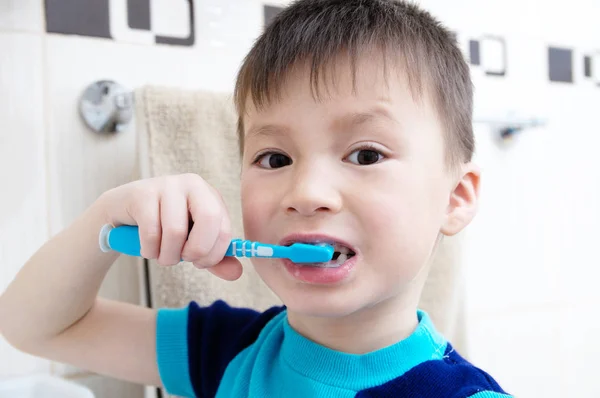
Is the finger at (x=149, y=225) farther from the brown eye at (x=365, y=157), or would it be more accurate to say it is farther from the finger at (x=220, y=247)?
the brown eye at (x=365, y=157)

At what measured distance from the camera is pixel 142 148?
2.43ft

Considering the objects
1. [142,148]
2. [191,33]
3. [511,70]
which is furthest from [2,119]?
[511,70]

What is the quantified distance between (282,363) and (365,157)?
261 millimetres

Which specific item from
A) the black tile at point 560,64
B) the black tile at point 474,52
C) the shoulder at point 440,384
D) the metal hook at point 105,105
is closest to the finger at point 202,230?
the shoulder at point 440,384

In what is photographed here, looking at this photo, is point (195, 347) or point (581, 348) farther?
point (581, 348)

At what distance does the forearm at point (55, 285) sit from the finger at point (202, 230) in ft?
0.56

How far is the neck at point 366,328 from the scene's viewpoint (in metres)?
0.59

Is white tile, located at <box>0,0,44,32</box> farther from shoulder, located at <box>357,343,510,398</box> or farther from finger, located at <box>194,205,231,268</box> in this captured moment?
shoulder, located at <box>357,343,510,398</box>

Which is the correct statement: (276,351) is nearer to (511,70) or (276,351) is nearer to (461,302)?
(461,302)

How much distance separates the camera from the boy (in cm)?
51

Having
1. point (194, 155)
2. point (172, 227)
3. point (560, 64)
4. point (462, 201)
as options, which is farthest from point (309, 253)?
Result: point (560, 64)

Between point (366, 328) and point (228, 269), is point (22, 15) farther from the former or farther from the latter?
point (366, 328)

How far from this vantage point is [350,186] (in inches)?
20.2

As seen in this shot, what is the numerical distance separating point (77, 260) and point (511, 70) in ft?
3.09
